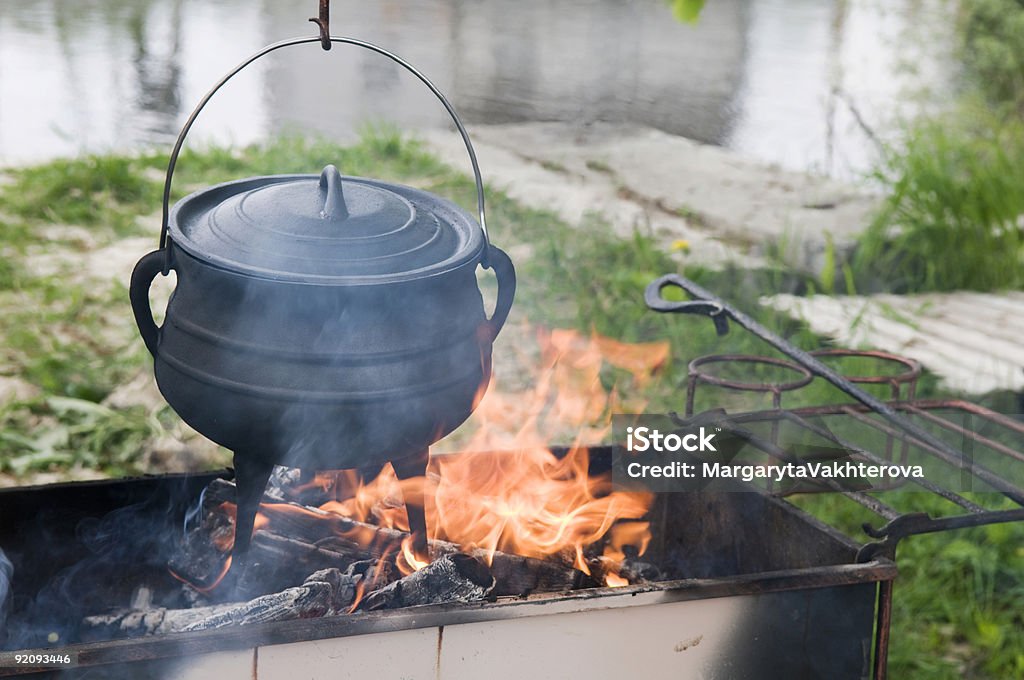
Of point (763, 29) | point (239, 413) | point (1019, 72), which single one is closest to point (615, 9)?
point (763, 29)

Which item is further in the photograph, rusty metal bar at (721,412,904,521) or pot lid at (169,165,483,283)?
rusty metal bar at (721,412,904,521)

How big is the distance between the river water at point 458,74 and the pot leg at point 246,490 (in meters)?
4.92

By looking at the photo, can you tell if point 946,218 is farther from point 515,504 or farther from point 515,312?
point 515,504

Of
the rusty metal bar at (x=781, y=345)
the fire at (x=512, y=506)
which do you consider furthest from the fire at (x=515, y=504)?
the rusty metal bar at (x=781, y=345)

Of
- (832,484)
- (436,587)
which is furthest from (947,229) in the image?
(436,587)

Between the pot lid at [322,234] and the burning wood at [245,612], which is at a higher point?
the pot lid at [322,234]

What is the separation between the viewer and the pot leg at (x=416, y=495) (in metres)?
2.03

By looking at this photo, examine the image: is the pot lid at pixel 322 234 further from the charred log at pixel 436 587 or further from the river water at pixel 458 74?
the river water at pixel 458 74

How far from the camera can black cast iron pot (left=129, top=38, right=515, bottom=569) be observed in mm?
1778

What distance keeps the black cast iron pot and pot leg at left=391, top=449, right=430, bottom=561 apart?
0.23ft

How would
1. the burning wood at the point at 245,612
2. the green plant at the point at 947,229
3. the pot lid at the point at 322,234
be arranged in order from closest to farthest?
1. the pot lid at the point at 322,234
2. the burning wood at the point at 245,612
3. the green plant at the point at 947,229

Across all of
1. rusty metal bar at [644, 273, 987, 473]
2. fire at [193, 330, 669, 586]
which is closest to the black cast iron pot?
fire at [193, 330, 669, 586]

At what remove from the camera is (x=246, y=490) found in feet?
6.40

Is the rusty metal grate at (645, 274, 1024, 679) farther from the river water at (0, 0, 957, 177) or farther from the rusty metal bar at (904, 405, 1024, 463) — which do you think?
the river water at (0, 0, 957, 177)
